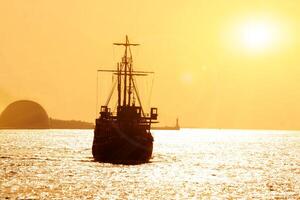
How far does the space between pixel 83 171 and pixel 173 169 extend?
57.0 ft

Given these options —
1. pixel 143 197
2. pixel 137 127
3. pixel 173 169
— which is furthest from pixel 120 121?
pixel 143 197

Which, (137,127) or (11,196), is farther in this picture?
(137,127)

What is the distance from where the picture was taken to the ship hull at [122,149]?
109m

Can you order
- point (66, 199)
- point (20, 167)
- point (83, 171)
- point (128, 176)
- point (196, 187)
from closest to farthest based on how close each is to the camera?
point (66, 199), point (196, 187), point (128, 176), point (83, 171), point (20, 167)

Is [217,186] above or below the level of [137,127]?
below

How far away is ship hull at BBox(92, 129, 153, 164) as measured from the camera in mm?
109438

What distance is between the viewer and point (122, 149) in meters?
110

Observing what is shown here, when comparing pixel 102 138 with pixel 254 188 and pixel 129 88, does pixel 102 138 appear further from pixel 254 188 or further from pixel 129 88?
pixel 254 188

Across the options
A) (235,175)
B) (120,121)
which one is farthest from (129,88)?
(235,175)

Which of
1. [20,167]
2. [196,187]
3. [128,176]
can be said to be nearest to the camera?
[196,187]

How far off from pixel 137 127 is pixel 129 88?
10434 millimetres

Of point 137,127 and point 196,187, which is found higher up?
point 137,127

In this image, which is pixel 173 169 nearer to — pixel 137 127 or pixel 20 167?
pixel 137 127

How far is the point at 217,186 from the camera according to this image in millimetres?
85500
